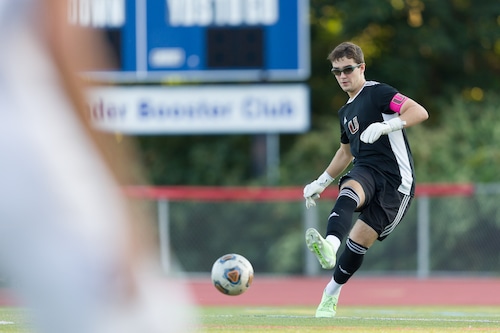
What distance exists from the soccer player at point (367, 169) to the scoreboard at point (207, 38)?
328 inches

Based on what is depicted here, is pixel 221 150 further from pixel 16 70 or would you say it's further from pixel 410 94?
pixel 16 70

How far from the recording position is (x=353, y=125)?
809cm

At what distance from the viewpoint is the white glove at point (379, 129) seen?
7.51m

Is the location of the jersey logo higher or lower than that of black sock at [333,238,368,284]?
higher

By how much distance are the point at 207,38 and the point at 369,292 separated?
442 centimetres

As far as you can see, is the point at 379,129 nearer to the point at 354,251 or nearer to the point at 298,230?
the point at 354,251

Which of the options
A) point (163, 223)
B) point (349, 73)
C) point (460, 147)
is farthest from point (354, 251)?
point (460, 147)

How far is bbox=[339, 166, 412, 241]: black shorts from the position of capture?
25.6 ft

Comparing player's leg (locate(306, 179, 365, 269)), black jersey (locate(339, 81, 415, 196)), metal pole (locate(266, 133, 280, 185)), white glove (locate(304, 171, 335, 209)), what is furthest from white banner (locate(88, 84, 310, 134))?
player's leg (locate(306, 179, 365, 269))

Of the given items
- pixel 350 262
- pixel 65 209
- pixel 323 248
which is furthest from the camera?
pixel 350 262

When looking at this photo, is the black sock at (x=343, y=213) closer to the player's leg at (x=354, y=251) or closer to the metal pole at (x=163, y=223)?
the player's leg at (x=354, y=251)

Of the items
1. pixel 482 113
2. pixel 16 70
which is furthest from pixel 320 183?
pixel 482 113

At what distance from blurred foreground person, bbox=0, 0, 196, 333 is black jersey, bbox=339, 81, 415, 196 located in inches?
242

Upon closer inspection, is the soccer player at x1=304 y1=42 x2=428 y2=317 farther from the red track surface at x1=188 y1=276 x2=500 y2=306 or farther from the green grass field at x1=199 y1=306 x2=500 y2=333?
the red track surface at x1=188 y1=276 x2=500 y2=306
